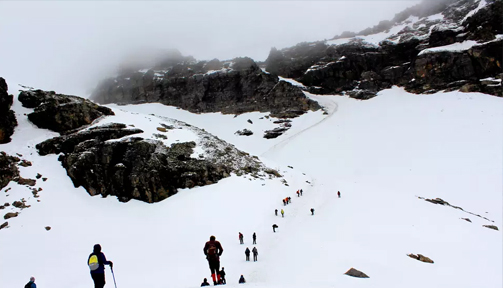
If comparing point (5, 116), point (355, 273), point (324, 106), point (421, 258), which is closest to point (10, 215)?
point (5, 116)

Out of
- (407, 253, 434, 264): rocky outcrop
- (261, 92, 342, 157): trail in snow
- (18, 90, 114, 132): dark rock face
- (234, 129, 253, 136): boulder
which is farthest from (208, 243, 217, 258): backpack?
(234, 129, 253, 136): boulder

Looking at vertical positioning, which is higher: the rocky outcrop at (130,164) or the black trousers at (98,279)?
the black trousers at (98,279)

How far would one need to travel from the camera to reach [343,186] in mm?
38969

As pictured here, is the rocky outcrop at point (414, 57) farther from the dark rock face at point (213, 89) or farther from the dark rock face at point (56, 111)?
the dark rock face at point (56, 111)

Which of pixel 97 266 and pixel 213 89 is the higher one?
pixel 213 89

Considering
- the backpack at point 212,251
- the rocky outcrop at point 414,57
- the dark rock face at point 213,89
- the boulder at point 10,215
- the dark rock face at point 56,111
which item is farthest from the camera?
the dark rock face at point 213,89

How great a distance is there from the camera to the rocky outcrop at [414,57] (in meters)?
76.8

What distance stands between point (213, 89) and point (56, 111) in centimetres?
7259

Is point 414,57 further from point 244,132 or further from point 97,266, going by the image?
point 97,266

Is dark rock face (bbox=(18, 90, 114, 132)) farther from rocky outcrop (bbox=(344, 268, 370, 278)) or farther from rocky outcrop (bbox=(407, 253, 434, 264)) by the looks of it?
rocky outcrop (bbox=(407, 253, 434, 264))

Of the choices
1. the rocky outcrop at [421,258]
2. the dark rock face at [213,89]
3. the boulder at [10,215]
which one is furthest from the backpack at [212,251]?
the dark rock face at [213,89]

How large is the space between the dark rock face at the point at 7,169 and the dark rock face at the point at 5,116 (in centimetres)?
339

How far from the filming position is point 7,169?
2709cm

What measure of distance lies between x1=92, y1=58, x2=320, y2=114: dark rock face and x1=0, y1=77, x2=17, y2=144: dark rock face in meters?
67.2
